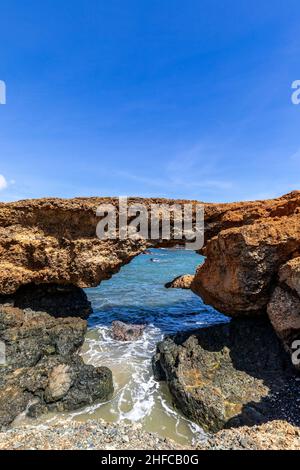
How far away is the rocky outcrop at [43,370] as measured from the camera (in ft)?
28.9

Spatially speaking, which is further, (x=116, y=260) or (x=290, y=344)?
(x=116, y=260)

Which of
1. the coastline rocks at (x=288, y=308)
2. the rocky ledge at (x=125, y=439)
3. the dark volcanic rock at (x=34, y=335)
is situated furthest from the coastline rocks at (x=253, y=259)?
the dark volcanic rock at (x=34, y=335)

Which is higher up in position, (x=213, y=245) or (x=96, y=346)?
(x=213, y=245)

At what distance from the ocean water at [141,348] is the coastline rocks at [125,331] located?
35 centimetres

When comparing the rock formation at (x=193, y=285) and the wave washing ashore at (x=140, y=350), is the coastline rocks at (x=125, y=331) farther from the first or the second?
the rock formation at (x=193, y=285)

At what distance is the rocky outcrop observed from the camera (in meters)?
8.81

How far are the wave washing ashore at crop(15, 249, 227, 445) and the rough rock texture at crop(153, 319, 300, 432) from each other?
590 mm

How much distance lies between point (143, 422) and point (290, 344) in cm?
575

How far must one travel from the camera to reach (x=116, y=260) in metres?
13.6

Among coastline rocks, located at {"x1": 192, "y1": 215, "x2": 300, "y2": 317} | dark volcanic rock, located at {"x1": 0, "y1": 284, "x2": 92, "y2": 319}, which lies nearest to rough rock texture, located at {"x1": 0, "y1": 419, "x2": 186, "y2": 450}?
coastline rocks, located at {"x1": 192, "y1": 215, "x2": 300, "y2": 317}

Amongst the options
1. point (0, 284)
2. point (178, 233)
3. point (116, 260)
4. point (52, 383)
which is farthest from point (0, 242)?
point (178, 233)

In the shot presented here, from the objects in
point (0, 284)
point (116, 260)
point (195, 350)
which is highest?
point (116, 260)
